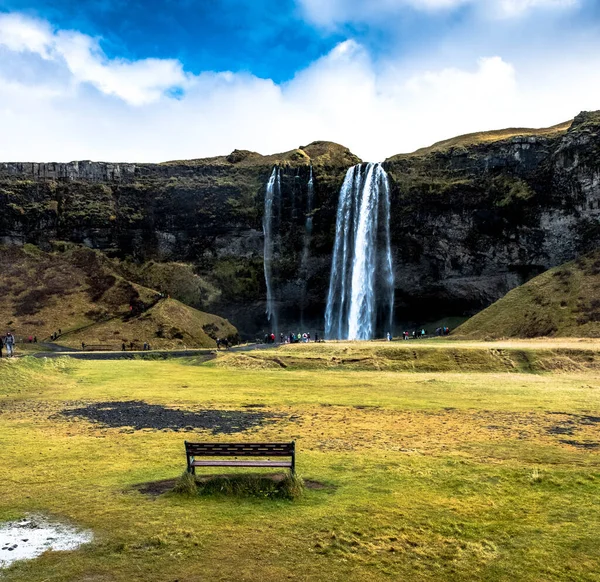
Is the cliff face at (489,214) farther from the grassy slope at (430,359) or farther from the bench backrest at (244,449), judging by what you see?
the bench backrest at (244,449)

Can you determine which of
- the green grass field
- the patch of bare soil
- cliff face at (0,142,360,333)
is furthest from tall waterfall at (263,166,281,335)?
the patch of bare soil

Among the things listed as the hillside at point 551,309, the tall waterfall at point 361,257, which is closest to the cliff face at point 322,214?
the tall waterfall at point 361,257

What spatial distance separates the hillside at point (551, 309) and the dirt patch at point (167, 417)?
42566mm

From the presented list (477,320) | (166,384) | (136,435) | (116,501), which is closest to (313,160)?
(477,320)

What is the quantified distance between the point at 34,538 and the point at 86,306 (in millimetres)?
74335

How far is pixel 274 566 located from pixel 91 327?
6938 cm

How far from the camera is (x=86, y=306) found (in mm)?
77812

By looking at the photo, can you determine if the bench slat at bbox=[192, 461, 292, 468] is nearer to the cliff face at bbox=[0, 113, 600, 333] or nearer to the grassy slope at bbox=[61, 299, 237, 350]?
the grassy slope at bbox=[61, 299, 237, 350]

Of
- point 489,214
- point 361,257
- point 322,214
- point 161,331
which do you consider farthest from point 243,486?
point 322,214

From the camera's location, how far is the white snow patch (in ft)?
25.1

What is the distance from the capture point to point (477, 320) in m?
61.8

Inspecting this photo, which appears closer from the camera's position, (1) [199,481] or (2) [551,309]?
(1) [199,481]

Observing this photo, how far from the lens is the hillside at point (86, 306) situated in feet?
227

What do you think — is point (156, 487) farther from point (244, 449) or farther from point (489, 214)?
point (489, 214)
